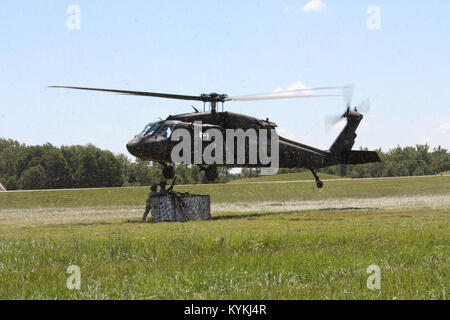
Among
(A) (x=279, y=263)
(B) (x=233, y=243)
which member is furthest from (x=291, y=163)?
(A) (x=279, y=263)

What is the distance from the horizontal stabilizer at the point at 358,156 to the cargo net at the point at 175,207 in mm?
13836

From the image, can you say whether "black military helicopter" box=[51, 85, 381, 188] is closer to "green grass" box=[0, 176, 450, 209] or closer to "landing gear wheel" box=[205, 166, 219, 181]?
"landing gear wheel" box=[205, 166, 219, 181]

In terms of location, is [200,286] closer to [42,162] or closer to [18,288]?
[18,288]

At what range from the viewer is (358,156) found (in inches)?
1228

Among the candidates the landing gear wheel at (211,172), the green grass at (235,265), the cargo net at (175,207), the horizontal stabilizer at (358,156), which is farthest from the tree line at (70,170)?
the green grass at (235,265)

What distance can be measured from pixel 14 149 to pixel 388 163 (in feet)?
365

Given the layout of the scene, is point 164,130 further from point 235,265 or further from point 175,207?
point 235,265

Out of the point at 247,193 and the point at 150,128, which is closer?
the point at 150,128

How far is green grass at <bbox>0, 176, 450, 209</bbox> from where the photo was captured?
130 ft

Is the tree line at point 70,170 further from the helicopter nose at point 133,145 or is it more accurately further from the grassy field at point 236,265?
the grassy field at point 236,265

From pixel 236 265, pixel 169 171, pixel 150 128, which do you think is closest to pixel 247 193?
pixel 169 171

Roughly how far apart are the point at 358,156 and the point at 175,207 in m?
15.7

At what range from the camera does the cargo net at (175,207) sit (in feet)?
64.8
